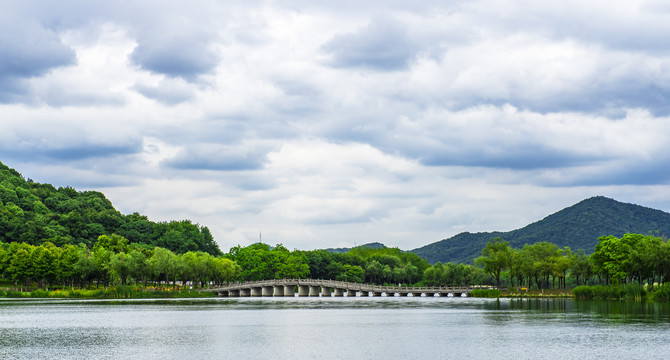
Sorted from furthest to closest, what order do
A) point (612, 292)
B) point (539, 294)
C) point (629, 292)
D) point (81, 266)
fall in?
point (81, 266), point (539, 294), point (612, 292), point (629, 292)

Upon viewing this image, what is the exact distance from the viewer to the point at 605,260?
9300cm

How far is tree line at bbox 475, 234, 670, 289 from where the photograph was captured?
84.4m

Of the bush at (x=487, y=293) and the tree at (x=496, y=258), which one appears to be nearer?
the tree at (x=496, y=258)

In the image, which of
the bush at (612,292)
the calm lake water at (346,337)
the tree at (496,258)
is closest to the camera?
the calm lake water at (346,337)

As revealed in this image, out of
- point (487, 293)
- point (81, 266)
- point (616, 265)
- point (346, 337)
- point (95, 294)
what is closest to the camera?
point (346, 337)

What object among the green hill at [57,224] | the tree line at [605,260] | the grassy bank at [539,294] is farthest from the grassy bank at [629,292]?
the green hill at [57,224]

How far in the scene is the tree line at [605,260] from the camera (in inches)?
3324

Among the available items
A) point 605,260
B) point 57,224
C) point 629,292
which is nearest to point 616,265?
point 605,260

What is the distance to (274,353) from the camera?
3559 cm

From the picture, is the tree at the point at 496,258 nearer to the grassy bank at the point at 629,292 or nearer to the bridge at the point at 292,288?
the bridge at the point at 292,288

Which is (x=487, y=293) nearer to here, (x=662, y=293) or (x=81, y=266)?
(x=662, y=293)

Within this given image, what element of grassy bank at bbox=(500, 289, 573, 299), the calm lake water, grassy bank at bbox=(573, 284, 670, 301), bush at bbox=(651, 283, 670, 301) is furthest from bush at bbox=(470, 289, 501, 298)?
the calm lake water

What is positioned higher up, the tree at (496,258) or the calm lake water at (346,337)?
the tree at (496,258)

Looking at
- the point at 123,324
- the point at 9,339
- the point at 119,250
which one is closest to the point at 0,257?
the point at 119,250
